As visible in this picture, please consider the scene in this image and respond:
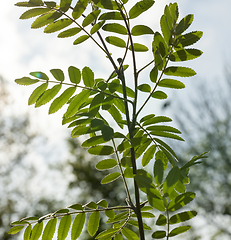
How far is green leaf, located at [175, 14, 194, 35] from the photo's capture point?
73 cm

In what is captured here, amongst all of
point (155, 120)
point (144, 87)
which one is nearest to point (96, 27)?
point (144, 87)

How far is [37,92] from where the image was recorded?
2.71 feet

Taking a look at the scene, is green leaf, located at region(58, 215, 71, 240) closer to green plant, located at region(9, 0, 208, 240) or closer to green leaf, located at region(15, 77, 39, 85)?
green plant, located at region(9, 0, 208, 240)

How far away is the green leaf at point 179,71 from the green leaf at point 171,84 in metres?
0.03

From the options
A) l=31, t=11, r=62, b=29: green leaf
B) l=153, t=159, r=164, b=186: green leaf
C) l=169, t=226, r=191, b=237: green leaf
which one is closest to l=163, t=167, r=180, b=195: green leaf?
l=153, t=159, r=164, b=186: green leaf

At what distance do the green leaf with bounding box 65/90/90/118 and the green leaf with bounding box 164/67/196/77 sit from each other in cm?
27

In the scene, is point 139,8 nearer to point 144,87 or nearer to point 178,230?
point 144,87

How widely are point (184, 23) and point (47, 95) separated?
48cm

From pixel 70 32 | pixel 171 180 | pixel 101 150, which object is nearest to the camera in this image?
pixel 171 180

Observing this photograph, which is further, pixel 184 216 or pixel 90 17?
pixel 90 17

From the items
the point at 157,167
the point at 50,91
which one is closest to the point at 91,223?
the point at 157,167

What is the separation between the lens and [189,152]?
1093cm

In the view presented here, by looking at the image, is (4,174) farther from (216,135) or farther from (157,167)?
(157,167)

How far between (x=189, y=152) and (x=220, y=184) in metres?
1.76
